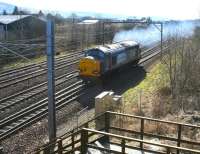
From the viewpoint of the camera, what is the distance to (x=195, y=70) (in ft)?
90.8

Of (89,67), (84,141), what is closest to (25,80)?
(89,67)

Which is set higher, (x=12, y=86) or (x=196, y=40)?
(x=196, y=40)

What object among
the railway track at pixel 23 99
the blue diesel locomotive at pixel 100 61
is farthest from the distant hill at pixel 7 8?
the railway track at pixel 23 99

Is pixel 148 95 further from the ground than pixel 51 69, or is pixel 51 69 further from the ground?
pixel 51 69

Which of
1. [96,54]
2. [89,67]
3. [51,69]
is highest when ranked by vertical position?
[51,69]

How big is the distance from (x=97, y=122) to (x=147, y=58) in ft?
93.2

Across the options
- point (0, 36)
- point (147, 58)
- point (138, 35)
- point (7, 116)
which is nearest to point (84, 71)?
point (7, 116)

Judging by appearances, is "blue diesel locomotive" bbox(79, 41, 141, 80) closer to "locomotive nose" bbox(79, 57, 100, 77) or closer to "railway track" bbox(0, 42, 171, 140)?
"locomotive nose" bbox(79, 57, 100, 77)

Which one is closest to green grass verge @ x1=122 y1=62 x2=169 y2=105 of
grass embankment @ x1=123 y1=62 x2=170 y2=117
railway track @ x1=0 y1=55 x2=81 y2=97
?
grass embankment @ x1=123 y1=62 x2=170 y2=117

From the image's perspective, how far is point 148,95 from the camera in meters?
26.3

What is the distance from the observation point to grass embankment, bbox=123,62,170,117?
21.8 meters

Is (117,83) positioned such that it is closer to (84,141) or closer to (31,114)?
(31,114)

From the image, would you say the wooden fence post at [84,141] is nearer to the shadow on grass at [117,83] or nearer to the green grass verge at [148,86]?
the shadow on grass at [117,83]

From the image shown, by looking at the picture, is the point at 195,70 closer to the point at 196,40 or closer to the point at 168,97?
the point at 168,97
